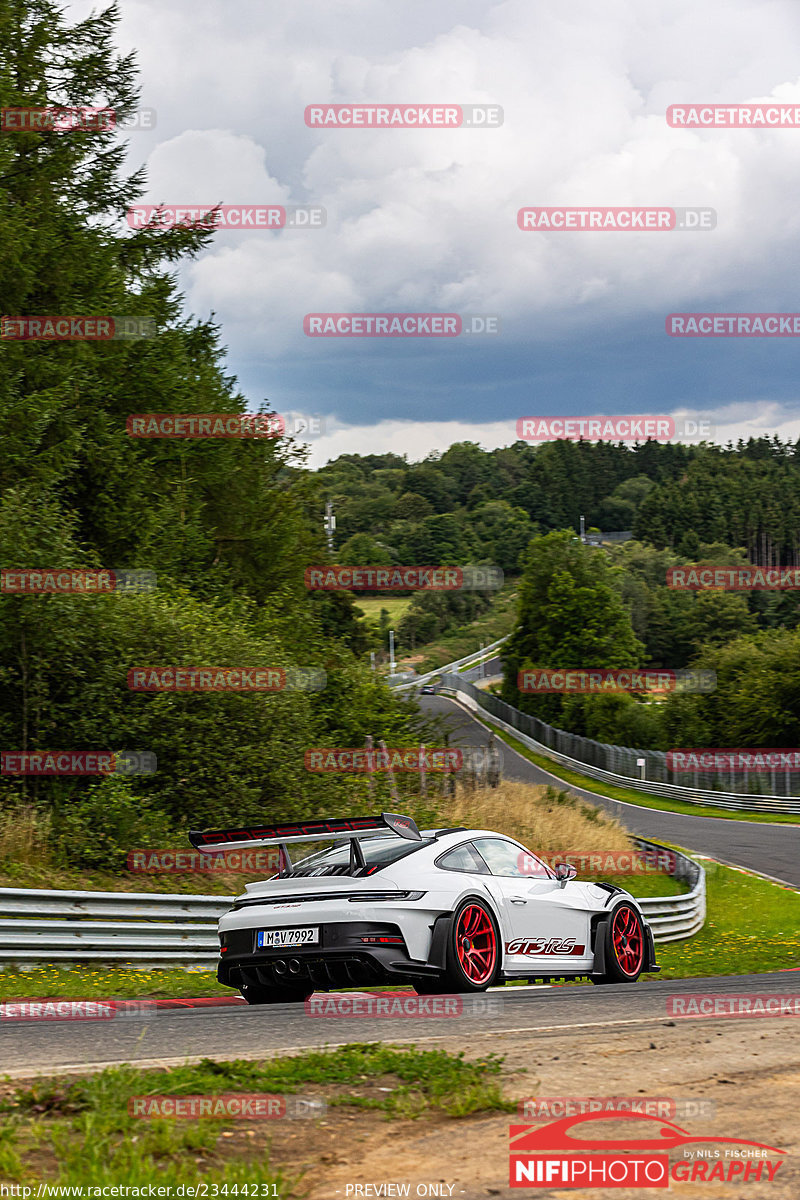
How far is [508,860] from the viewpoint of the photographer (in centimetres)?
940

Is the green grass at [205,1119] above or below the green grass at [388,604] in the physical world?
below

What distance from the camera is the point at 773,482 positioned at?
177750 millimetres

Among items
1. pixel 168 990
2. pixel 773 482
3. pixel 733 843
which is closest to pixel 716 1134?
pixel 168 990

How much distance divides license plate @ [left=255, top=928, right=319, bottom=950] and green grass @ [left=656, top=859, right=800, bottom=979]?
577 cm

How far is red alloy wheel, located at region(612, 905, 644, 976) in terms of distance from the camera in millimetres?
10031

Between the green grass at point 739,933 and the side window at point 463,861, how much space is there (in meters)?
4.39

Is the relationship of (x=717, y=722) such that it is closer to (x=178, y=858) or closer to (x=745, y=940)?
(x=745, y=940)

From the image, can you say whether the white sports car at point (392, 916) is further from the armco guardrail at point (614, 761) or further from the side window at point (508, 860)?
the armco guardrail at point (614, 761)

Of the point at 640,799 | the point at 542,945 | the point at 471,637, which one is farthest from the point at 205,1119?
the point at 471,637
